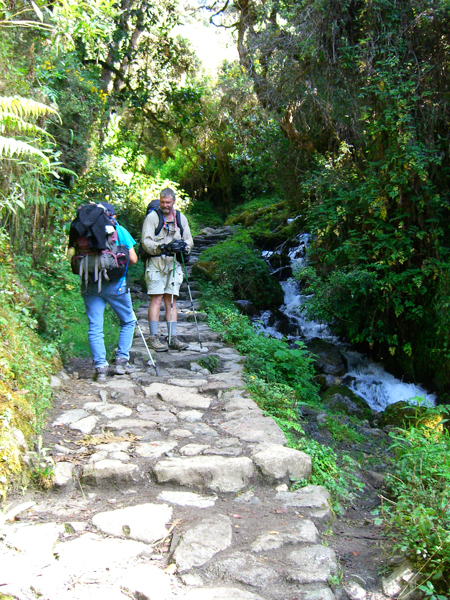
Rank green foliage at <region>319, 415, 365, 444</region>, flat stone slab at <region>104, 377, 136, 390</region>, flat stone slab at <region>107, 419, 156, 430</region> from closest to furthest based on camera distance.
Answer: flat stone slab at <region>107, 419, 156, 430</region> < flat stone slab at <region>104, 377, 136, 390</region> < green foliage at <region>319, 415, 365, 444</region>

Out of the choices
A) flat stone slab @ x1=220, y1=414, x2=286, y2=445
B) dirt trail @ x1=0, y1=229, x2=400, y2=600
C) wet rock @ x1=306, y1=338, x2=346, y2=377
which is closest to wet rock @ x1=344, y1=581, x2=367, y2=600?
dirt trail @ x1=0, y1=229, x2=400, y2=600

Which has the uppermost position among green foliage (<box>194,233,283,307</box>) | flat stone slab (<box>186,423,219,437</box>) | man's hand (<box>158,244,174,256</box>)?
man's hand (<box>158,244,174,256</box>)

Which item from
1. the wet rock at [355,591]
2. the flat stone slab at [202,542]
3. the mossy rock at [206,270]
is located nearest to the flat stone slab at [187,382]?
the flat stone slab at [202,542]

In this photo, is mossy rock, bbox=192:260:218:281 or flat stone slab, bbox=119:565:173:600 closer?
flat stone slab, bbox=119:565:173:600

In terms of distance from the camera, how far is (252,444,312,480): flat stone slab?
12.2 ft

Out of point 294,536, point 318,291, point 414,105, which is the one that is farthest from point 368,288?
point 294,536

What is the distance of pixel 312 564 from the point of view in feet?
8.95

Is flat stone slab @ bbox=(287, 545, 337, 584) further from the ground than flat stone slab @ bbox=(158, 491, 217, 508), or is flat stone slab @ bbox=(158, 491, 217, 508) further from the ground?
flat stone slab @ bbox=(158, 491, 217, 508)

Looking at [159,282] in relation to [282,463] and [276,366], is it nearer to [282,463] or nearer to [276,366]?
[276,366]

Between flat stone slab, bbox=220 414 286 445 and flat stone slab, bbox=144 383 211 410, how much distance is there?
519 millimetres

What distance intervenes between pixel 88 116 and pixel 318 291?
5638 millimetres

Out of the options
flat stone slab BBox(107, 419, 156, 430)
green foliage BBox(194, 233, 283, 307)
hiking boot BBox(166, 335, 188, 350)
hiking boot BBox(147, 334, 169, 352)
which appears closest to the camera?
flat stone slab BBox(107, 419, 156, 430)

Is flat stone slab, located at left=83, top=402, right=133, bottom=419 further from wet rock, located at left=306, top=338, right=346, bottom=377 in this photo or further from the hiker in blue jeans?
wet rock, located at left=306, top=338, right=346, bottom=377

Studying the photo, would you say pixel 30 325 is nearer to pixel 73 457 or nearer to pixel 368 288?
pixel 73 457
